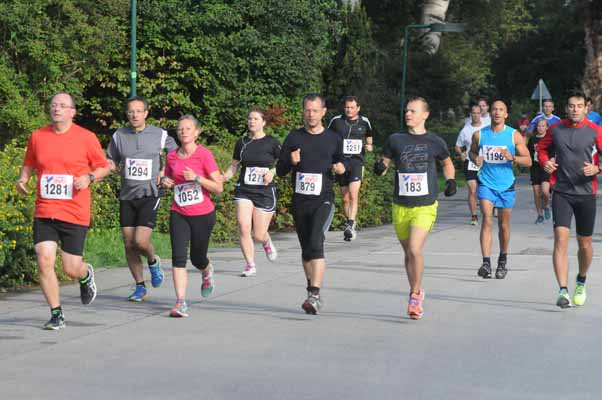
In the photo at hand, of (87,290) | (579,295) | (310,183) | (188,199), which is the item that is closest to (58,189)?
(87,290)

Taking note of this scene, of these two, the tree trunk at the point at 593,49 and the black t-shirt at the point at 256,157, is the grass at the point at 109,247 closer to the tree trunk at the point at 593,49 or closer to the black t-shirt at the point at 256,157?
the black t-shirt at the point at 256,157

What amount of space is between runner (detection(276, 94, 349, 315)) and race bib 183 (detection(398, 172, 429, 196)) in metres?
0.57

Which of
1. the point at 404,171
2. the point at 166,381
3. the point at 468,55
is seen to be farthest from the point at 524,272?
the point at 468,55

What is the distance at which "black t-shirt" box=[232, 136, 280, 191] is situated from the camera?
521 inches

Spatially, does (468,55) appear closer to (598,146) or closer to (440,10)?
(440,10)

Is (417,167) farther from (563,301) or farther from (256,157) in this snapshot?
(256,157)

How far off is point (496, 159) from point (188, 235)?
392 cm

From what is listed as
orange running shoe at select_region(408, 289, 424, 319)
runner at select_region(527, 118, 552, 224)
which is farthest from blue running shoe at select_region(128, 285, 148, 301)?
runner at select_region(527, 118, 552, 224)

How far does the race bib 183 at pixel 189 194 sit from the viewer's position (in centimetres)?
1041

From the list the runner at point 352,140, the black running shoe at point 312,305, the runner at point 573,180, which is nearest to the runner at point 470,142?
the runner at point 352,140

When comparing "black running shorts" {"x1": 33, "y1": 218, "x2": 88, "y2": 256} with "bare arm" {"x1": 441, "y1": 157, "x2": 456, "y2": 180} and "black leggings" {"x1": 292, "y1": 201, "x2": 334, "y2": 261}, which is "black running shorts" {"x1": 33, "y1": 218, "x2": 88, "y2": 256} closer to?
"black leggings" {"x1": 292, "y1": 201, "x2": 334, "y2": 261}

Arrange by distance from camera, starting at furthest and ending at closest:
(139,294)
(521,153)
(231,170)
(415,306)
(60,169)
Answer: (521,153) < (231,170) < (139,294) < (415,306) < (60,169)

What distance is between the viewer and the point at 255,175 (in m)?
13.3

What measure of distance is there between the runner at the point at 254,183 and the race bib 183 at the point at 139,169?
7.17 feet
